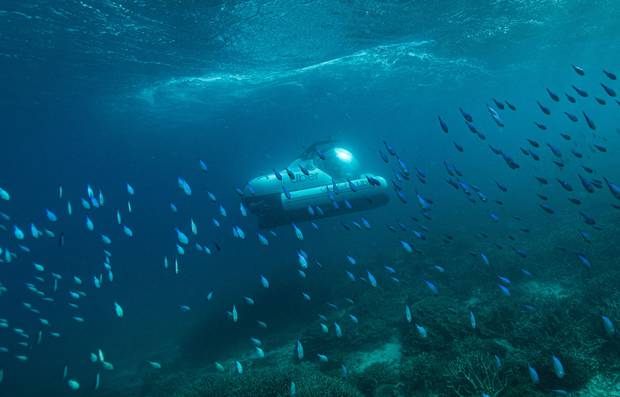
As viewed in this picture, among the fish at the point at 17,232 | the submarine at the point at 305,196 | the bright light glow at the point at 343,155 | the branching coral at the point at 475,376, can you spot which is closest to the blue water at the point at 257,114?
the fish at the point at 17,232

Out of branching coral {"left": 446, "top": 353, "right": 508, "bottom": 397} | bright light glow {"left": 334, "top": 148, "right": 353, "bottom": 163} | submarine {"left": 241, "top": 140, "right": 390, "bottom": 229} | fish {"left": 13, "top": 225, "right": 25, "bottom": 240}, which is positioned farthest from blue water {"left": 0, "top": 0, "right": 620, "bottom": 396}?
bright light glow {"left": 334, "top": 148, "right": 353, "bottom": 163}

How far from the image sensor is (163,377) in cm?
1301

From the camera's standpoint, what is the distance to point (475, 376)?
6.07m

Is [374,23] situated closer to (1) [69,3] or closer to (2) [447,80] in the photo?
(1) [69,3]

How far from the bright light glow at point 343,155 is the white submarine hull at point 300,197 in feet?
3.84

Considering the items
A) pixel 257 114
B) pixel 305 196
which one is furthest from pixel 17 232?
pixel 257 114

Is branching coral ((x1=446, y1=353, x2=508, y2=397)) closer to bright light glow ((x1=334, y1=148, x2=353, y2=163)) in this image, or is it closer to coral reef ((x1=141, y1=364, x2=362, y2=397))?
coral reef ((x1=141, y1=364, x2=362, y2=397))

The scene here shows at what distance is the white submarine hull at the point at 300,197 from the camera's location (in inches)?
497

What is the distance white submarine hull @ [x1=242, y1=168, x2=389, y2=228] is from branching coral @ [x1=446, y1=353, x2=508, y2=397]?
267 inches

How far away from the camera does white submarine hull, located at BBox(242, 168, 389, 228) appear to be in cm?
1262

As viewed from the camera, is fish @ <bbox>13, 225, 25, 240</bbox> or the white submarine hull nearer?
fish @ <bbox>13, 225, 25, 240</bbox>

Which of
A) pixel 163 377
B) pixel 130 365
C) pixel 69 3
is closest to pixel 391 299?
pixel 163 377

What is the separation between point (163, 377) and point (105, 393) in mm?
2810

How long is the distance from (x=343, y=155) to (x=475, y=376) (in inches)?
381
